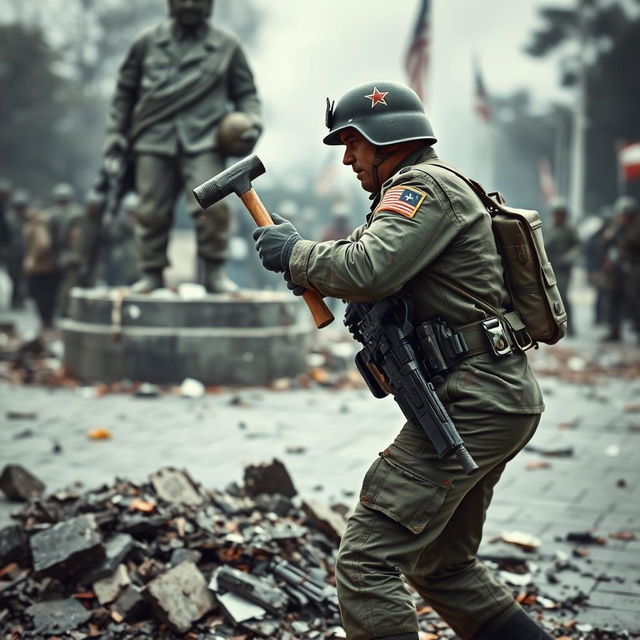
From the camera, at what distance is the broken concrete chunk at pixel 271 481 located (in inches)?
207

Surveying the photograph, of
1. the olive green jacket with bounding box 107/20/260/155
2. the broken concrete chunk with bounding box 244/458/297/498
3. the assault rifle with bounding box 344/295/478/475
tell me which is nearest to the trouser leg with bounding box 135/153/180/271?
the olive green jacket with bounding box 107/20/260/155

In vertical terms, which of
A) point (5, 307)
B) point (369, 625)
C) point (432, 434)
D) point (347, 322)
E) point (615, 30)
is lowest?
point (5, 307)

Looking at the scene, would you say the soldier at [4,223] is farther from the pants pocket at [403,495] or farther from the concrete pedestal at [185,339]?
the pants pocket at [403,495]

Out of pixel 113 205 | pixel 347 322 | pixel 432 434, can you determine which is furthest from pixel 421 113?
pixel 113 205

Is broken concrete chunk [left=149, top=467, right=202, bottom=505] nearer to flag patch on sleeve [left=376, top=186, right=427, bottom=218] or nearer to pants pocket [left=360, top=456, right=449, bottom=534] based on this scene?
pants pocket [left=360, top=456, right=449, bottom=534]

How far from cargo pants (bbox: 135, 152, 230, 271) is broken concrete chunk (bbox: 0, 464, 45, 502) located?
3982mm

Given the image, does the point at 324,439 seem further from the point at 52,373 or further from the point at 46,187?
the point at 46,187

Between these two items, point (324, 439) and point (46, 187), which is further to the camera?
point (46, 187)

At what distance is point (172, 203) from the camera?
371 inches

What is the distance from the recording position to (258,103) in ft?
30.4

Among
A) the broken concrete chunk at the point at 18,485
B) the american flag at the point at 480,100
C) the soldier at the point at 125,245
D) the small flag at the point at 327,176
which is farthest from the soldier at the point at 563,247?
the broken concrete chunk at the point at 18,485

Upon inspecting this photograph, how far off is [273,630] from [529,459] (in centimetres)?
348

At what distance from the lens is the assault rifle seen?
2961mm

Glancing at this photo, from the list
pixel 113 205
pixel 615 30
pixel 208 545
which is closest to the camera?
pixel 208 545
